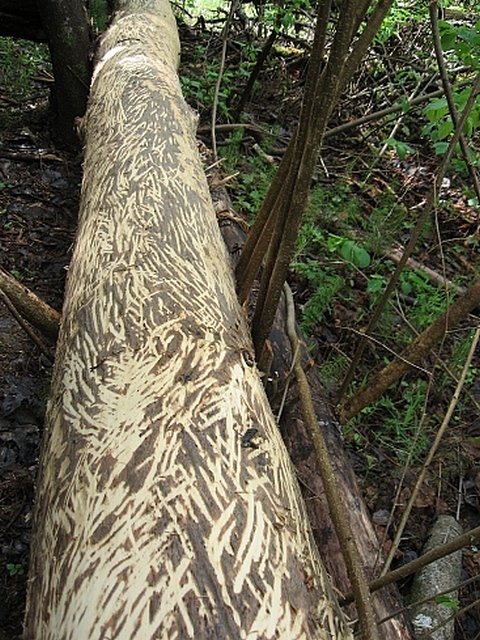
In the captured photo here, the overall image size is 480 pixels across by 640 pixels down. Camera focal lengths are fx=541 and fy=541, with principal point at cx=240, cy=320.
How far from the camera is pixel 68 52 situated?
3.63m

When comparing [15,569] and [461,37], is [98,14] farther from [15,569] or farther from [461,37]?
[15,569]

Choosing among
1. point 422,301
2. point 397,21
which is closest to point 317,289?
point 422,301

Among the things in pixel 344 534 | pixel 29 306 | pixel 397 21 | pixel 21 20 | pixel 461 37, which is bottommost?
pixel 344 534

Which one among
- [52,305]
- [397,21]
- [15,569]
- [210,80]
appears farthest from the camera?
[397,21]

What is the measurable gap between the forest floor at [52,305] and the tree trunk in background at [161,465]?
20.3 inches

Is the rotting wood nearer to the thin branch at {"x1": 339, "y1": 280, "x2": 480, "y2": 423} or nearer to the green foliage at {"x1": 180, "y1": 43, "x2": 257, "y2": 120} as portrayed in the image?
the thin branch at {"x1": 339, "y1": 280, "x2": 480, "y2": 423}

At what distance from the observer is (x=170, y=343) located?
4.86 feet

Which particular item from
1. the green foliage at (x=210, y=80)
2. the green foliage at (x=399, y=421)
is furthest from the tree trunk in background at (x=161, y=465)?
the green foliage at (x=210, y=80)

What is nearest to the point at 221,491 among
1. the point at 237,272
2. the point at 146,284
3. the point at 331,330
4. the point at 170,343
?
the point at 170,343

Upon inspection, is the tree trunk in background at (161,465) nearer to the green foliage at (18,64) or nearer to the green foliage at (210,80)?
the green foliage at (210,80)

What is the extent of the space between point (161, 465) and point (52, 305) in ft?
6.31

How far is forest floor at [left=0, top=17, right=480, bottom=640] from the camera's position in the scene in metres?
2.05

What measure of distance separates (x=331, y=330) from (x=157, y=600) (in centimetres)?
231

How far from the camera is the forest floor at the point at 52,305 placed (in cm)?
205
